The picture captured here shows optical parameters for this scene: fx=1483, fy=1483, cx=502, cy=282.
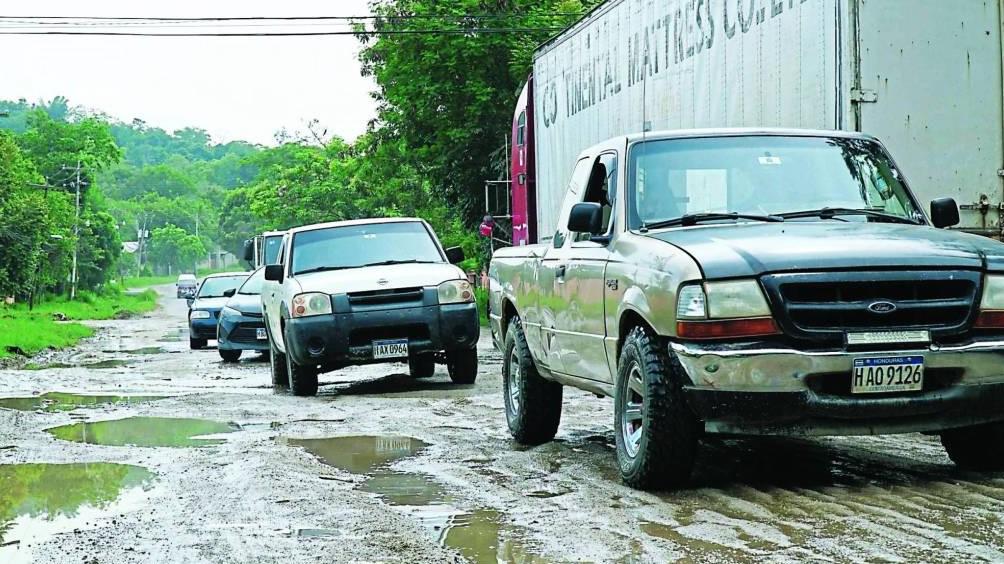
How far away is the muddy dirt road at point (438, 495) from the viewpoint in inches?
232

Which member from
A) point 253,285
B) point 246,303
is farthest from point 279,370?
point 253,285

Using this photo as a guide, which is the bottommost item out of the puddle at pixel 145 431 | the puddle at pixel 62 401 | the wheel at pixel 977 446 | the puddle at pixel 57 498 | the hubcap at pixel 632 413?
the puddle at pixel 62 401

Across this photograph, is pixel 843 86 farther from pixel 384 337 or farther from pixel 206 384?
pixel 206 384

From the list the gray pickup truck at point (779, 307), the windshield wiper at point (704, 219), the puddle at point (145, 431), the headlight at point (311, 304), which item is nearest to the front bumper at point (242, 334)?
the headlight at point (311, 304)

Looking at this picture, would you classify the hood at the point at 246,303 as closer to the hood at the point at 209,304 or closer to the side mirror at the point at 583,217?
the hood at the point at 209,304

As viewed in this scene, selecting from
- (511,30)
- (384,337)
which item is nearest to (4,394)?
(384,337)

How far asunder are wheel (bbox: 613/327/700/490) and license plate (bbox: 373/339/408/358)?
685 cm

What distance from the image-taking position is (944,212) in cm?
795

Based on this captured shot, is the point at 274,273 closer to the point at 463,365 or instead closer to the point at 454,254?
the point at 454,254

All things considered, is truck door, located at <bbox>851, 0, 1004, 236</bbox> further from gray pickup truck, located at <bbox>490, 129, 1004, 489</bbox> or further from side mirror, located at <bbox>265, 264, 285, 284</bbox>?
side mirror, located at <bbox>265, 264, 285, 284</bbox>

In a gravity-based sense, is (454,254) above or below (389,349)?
above

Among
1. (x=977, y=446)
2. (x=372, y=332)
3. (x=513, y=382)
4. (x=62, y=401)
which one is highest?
(x=372, y=332)

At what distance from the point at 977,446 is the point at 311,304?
775cm

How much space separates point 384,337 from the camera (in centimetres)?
1409
